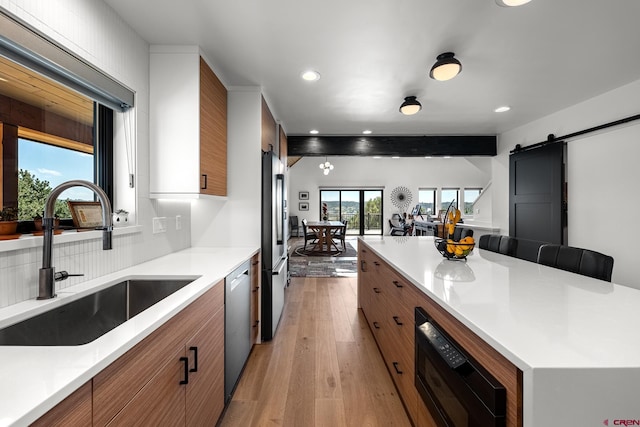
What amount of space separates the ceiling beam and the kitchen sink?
3667 millimetres

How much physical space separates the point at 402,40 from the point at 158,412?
8.20 ft

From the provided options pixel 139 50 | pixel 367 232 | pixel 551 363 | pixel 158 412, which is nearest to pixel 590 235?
pixel 551 363

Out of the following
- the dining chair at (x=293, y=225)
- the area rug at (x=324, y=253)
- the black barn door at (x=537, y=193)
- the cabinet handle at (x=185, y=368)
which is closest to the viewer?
the cabinet handle at (x=185, y=368)

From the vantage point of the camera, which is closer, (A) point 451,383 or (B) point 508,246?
(A) point 451,383

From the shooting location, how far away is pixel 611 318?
0.89 m

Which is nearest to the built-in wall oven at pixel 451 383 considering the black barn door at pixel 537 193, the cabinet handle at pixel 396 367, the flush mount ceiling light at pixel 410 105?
the cabinet handle at pixel 396 367

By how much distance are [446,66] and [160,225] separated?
8.24 feet

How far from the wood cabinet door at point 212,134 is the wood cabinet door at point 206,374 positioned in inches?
41.0

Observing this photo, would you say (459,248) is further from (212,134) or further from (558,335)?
(212,134)

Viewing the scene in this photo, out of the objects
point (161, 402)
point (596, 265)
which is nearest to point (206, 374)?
point (161, 402)

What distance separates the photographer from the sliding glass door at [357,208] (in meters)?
11.2

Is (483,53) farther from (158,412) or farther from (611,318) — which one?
(158,412)

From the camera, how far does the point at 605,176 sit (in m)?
3.21

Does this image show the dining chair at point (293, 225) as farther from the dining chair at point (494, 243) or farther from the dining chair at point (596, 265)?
the dining chair at point (596, 265)
